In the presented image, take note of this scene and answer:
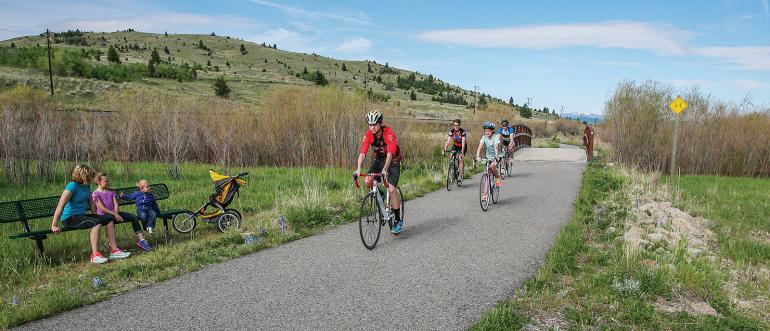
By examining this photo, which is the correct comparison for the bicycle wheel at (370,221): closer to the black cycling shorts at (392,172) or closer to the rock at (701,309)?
the black cycling shorts at (392,172)

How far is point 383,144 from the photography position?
7.52m

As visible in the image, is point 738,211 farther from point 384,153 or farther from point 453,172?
point 384,153

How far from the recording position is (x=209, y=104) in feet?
68.0

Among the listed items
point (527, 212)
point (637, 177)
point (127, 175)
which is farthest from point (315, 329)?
point (637, 177)

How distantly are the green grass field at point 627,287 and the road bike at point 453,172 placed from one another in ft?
15.9

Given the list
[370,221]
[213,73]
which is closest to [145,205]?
[370,221]

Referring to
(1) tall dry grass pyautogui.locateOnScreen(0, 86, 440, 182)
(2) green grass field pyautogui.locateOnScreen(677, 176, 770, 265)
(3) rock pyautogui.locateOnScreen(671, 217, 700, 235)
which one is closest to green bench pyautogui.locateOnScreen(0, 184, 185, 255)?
(1) tall dry grass pyautogui.locateOnScreen(0, 86, 440, 182)

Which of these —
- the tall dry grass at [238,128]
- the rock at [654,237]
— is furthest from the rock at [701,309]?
the tall dry grass at [238,128]

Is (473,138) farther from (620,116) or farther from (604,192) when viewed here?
(604,192)

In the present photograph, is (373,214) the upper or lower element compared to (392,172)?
lower

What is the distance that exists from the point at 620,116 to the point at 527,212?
47.7 ft

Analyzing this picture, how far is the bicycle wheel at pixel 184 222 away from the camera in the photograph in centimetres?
852

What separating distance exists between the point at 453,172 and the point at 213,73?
3188 inches

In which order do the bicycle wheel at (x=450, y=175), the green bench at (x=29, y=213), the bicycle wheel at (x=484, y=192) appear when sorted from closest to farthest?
the green bench at (x=29, y=213), the bicycle wheel at (x=484, y=192), the bicycle wheel at (x=450, y=175)
